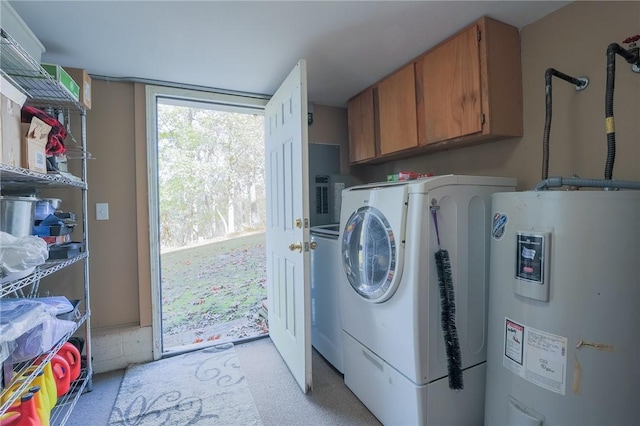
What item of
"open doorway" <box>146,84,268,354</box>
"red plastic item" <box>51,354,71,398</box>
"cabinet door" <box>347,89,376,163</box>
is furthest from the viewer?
"open doorway" <box>146,84,268,354</box>

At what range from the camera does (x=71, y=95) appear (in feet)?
5.20

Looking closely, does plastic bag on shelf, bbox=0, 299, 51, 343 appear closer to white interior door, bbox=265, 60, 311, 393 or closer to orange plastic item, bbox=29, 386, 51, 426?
orange plastic item, bbox=29, 386, 51, 426

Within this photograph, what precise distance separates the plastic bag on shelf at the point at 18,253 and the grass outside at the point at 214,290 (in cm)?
173

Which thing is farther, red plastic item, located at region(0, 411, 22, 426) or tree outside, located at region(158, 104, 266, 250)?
tree outside, located at region(158, 104, 266, 250)

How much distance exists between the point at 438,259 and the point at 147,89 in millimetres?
2286

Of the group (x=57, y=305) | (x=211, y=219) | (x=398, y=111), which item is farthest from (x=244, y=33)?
(x=211, y=219)

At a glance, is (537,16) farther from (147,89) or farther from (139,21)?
(147,89)

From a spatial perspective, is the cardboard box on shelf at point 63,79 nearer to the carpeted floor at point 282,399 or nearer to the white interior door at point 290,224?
the white interior door at point 290,224

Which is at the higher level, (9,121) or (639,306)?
(9,121)

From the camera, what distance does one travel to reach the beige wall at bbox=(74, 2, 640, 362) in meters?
1.29

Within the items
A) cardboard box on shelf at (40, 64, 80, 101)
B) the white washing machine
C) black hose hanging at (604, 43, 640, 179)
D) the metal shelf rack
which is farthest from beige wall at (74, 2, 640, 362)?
cardboard box on shelf at (40, 64, 80, 101)

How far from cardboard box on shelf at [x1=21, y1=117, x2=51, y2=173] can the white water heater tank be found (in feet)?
6.76

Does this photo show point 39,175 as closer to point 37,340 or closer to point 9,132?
point 9,132

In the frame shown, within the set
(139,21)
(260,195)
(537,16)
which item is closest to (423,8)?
(537,16)
